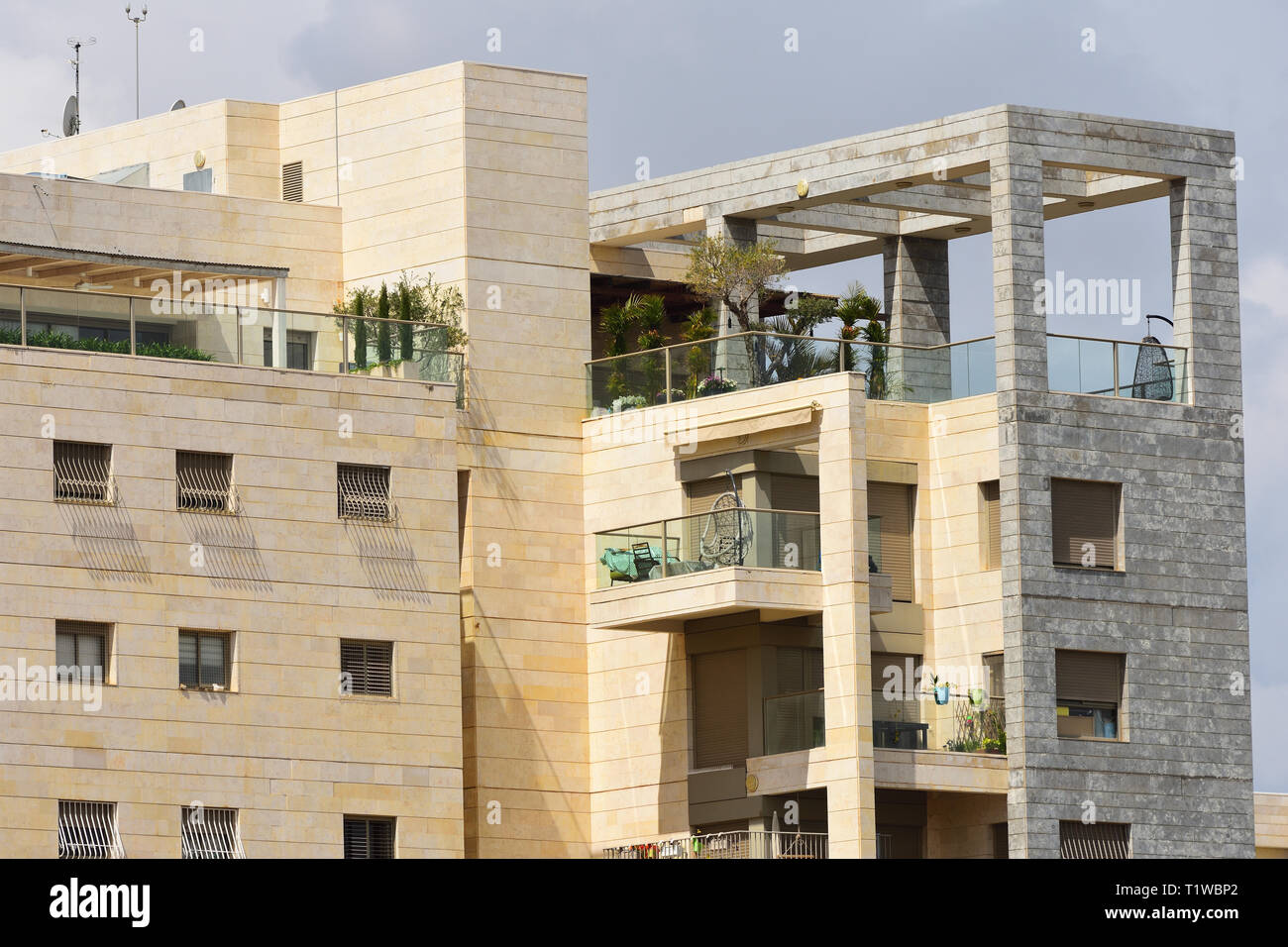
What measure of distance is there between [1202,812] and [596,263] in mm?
15071

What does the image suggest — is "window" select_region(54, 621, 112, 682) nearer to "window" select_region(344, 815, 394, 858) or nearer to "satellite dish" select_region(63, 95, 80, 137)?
"window" select_region(344, 815, 394, 858)

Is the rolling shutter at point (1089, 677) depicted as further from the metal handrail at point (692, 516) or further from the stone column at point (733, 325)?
the stone column at point (733, 325)

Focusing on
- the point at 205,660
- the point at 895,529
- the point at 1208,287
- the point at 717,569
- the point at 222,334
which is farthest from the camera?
the point at 1208,287

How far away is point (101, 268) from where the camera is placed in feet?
170

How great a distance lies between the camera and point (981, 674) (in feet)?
165

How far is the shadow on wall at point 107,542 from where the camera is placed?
4603cm

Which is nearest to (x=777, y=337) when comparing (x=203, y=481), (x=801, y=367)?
(x=801, y=367)

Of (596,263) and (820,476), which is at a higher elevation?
(596,263)

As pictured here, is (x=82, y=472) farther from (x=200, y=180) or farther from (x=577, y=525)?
(x=200, y=180)

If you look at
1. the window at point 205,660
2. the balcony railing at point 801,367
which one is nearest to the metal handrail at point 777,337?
the balcony railing at point 801,367

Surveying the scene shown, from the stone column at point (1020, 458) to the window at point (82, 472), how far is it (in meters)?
14.6

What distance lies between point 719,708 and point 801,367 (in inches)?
234
